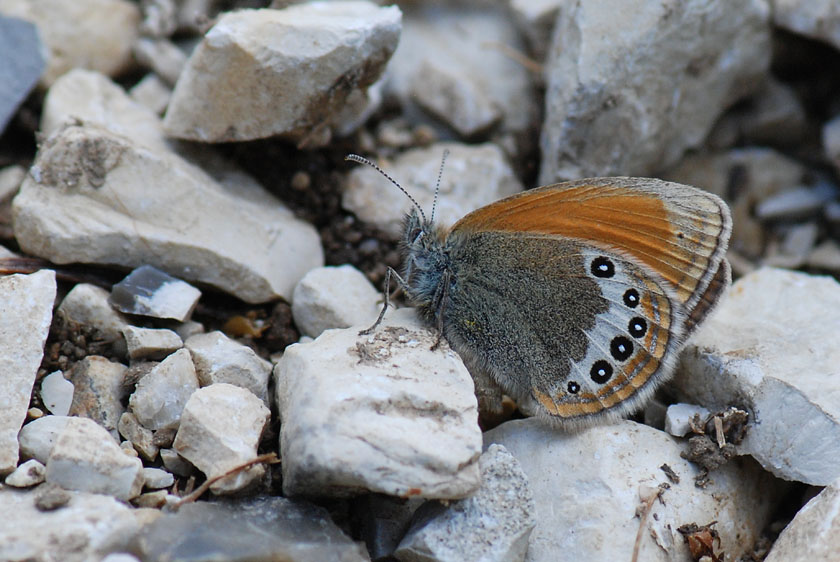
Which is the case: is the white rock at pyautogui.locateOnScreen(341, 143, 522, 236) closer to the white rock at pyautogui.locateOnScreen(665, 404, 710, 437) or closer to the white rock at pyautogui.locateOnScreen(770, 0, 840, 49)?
the white rock at pyautogui.locateOnScreen(665, 404, 710, 437)

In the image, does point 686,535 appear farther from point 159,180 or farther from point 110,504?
point 159,180

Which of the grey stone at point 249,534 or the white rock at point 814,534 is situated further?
the white rock at point 814,534

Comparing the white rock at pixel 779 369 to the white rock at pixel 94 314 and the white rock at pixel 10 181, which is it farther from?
the white rock at pixel 10 181

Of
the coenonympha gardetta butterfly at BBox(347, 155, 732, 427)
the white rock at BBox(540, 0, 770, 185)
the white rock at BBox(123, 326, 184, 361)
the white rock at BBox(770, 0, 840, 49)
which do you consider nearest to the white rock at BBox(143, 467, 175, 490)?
the white rock at BBox(123, 326, 184, 361)

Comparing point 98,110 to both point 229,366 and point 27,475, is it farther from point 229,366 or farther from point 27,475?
point 27,475

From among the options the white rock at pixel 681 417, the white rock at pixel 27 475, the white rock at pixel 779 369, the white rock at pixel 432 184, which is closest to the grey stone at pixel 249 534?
the white rock at pixel 27 475

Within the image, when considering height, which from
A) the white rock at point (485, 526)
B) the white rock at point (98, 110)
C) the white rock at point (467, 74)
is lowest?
the white rock at point (485, 526)

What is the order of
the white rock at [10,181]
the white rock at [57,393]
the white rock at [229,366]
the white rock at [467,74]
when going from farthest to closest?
the white rock at [467,74], the white rock at [10,181], the white rock at [229,366], the white rock at [57,393]
